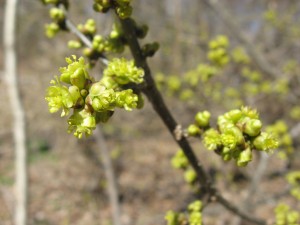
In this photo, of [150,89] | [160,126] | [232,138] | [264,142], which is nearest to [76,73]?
[150,89]

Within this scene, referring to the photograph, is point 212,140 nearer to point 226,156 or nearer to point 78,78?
point 226,156

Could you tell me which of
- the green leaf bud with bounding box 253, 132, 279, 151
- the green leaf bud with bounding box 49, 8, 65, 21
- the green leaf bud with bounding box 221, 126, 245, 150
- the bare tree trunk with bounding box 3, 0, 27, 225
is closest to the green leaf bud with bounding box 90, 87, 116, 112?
the green leaf bud with bounding box 221, 126, 245, 150

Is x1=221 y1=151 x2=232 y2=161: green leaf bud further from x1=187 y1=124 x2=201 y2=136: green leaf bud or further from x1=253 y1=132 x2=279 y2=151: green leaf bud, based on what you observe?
x1=187 y1=124 x2=201 y2=136: green leaf bud

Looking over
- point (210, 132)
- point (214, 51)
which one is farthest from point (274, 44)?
point (210, 132)

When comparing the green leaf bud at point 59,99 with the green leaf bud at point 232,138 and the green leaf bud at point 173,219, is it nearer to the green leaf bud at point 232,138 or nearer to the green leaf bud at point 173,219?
the green leaf bud at point 232,138

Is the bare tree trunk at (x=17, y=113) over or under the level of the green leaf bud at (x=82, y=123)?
over

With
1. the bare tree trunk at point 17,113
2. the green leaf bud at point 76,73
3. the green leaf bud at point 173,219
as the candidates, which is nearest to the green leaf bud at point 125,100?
the green leaf bud at point 76,73

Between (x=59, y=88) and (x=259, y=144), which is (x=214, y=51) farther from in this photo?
A: (x=59, y=88)
